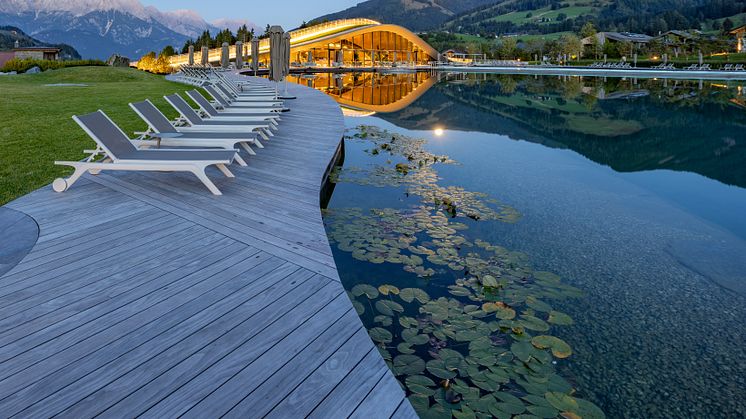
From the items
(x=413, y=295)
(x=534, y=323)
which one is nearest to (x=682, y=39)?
(x=534, y=323)

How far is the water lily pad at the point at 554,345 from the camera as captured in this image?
3.64m

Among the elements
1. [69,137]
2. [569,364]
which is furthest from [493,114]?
[569,364]

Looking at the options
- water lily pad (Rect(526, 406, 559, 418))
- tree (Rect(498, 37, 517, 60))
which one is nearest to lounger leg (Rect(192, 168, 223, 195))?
water lily pad (Rect(526, 406, 559, 418))

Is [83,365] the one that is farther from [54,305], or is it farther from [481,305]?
[481,305]

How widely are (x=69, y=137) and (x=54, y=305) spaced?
7734mm

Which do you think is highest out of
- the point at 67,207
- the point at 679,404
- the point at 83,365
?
the point at 67,207

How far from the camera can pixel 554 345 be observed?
12.2 feet

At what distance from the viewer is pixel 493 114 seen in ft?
60.0

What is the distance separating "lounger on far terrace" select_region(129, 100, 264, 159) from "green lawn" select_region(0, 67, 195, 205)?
143 cm

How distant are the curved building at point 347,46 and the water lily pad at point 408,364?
57429 mm

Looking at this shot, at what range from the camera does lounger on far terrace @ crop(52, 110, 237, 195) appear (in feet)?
17.8

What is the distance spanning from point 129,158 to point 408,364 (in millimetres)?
4210

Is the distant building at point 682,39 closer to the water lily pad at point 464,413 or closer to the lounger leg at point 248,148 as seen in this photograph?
the lounger leg at point 248,148

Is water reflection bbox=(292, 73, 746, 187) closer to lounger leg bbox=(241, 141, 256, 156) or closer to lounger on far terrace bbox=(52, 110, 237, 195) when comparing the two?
lounger leg bbox=(241, 141, 256, 156)
